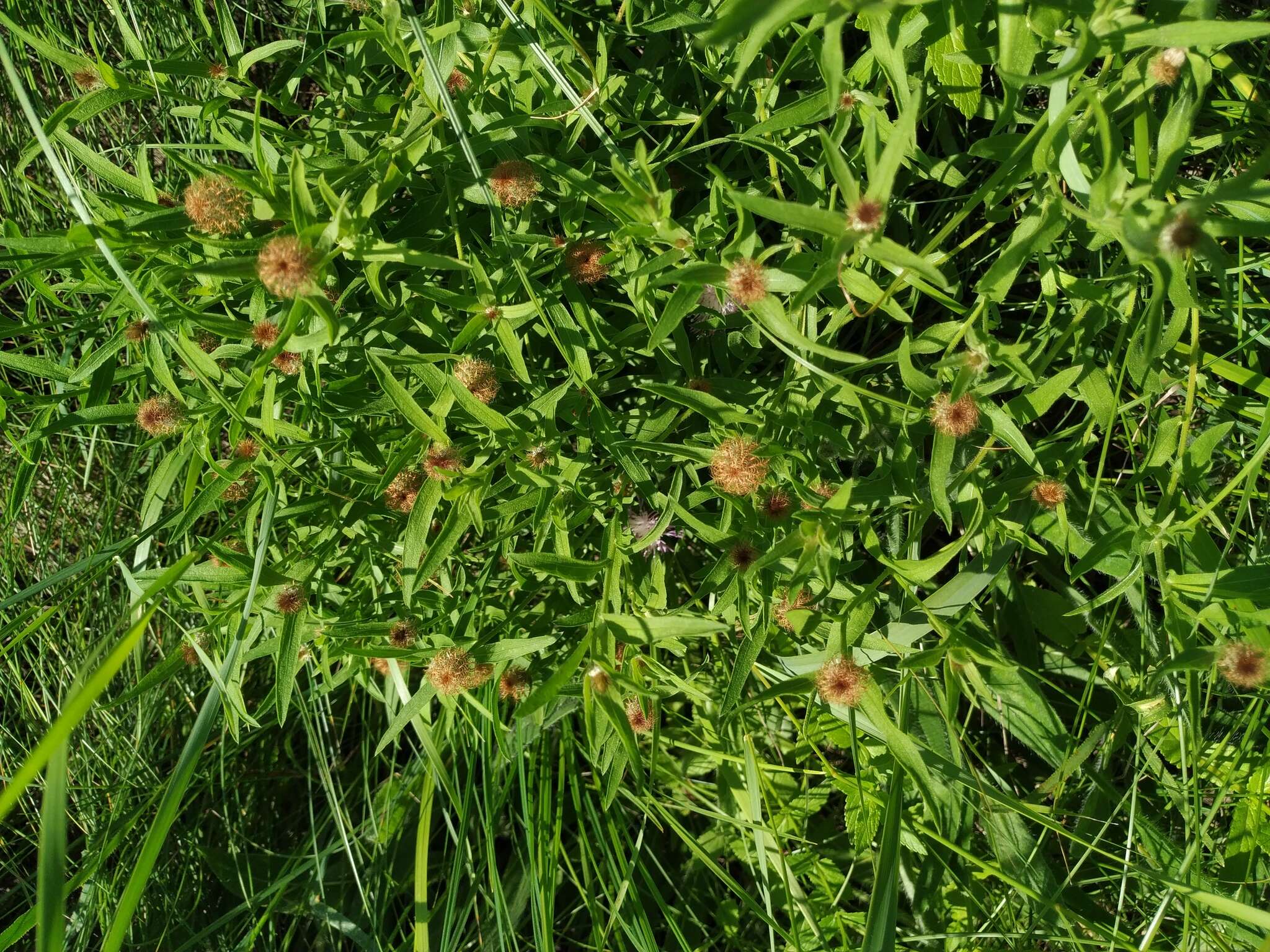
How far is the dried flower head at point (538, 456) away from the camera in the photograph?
1967 mm

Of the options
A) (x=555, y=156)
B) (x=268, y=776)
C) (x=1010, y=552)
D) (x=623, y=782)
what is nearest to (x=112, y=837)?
(x=268, y=776)

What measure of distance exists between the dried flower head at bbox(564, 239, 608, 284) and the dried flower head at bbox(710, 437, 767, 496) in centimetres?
49

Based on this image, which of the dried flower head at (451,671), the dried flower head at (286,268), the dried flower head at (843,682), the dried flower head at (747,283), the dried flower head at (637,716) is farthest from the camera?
the dried flower head at (637,716)

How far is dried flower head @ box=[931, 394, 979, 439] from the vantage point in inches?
66.5

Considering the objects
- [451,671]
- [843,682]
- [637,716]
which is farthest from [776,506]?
[451,671]

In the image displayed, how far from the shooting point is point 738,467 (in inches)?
69.5

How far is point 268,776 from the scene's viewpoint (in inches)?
121

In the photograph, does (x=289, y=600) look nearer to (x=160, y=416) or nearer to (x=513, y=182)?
(x=160, y=416)

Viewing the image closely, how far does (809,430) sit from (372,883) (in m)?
1.99

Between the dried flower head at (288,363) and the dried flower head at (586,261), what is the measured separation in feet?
2.04

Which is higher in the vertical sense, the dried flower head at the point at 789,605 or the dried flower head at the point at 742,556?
the dried flower head at the point at 742,556

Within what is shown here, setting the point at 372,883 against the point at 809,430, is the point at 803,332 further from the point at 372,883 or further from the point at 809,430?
the point at 372,883

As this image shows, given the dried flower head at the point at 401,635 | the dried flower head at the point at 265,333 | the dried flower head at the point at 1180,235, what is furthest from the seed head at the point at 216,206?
the dried flower head at the point at 1180,235

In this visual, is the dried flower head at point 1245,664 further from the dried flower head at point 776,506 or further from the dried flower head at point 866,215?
the dried flower head at point 866,215
